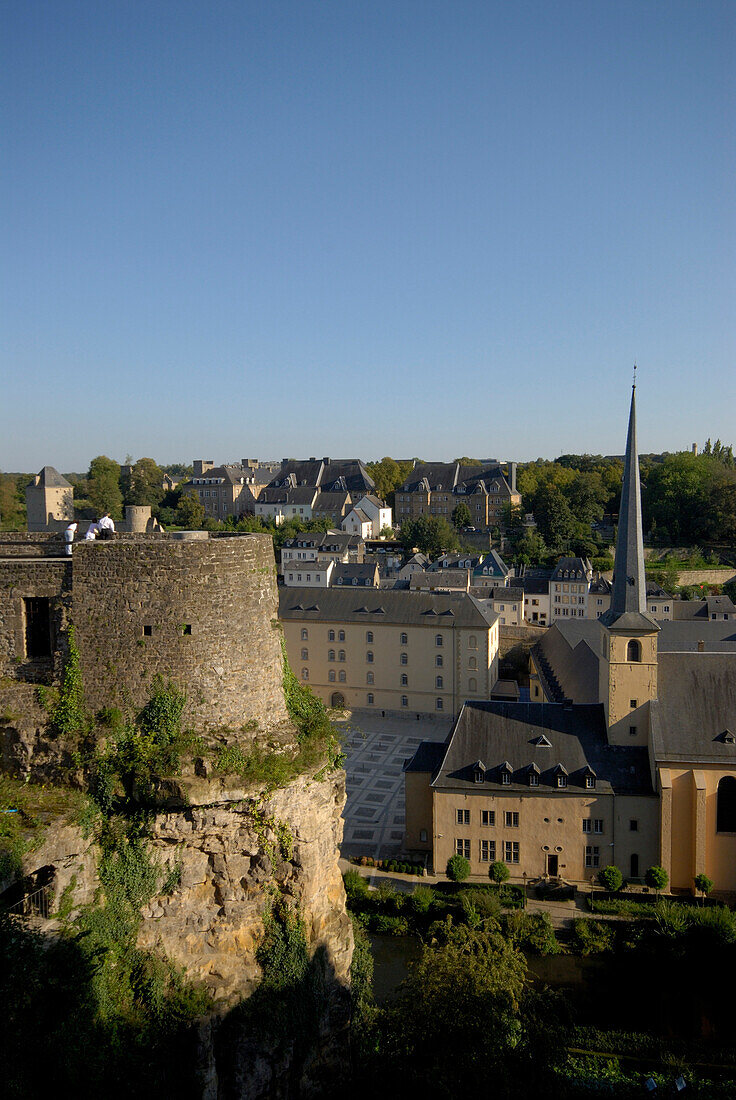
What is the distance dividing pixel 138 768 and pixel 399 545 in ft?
318

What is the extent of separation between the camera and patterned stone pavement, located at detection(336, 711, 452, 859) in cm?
3475

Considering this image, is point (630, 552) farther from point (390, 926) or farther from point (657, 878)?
point (390, 926)

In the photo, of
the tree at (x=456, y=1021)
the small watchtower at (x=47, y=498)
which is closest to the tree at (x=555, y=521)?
the small watchtower at (x=47, y=498)

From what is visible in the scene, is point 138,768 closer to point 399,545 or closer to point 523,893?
point 523,893

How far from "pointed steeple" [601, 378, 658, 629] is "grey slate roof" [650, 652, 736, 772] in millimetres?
2781

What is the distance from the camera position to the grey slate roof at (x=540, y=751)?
32.0 m

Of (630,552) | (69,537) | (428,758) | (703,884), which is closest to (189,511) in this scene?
(428,758)

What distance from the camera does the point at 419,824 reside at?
112ft

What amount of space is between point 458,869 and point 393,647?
24346 mm

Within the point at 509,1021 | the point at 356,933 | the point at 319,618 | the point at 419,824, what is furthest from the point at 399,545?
the point at 509,1021

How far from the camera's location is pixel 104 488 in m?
102

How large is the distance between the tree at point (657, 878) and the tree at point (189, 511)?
82.6 metres

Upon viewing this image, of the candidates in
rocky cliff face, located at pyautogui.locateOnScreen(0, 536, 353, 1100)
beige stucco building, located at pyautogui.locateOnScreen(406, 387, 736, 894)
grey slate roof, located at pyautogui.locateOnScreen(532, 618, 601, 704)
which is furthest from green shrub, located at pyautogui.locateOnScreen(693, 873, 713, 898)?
rocky cliff face, located at pyautogui.locateOnScreen(0, 536, 353, 1100)

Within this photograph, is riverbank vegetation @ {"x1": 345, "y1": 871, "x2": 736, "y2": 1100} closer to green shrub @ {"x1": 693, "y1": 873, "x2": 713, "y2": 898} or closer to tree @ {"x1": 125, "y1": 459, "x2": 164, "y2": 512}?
green shrub @ {"x1": 693, "y1": 873, "x2": 713, "y2": 898}
